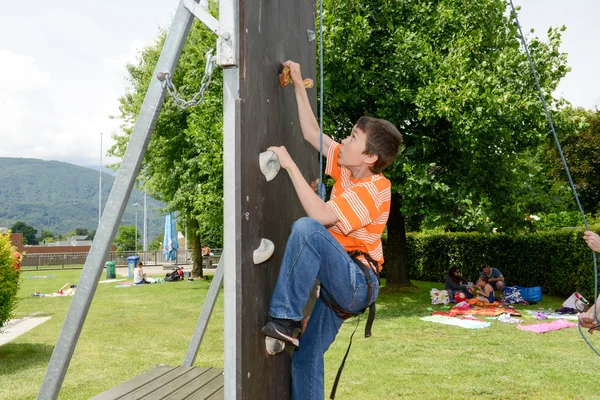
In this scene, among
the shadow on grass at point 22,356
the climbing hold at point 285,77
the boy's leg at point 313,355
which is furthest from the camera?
the shadow on grass at point 22,356

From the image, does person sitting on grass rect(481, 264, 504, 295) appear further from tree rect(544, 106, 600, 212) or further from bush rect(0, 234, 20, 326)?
tree rect(544, 106, 600, 212)

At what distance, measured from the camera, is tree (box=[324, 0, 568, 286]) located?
41.5 feet

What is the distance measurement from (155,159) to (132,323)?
11.5 m

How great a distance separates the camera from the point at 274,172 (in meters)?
2.32

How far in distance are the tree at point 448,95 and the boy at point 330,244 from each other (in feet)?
32.9

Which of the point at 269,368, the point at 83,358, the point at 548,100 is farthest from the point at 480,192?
the point at 269,368

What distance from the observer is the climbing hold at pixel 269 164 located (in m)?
2.22

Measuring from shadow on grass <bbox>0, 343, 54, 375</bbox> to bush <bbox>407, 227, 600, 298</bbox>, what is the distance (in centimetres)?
1051

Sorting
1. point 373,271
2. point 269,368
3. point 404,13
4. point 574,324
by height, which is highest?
point 404,13

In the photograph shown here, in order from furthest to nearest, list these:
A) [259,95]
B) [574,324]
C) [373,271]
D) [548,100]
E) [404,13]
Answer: [404,13]
[548,100]
[574,324]
[373,271]
[259,95]

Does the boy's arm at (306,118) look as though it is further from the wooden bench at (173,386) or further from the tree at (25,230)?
the tree at (25,230)

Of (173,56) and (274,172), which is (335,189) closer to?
(274,172)

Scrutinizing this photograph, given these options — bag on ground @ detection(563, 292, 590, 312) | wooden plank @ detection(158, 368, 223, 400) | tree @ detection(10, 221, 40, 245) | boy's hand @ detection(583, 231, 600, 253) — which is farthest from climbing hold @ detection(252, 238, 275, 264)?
tree @ detection(10, 221, 40, 245)

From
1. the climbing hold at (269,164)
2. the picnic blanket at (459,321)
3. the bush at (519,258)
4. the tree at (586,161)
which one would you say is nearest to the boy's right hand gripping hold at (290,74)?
the climbing hold at (269,164)
